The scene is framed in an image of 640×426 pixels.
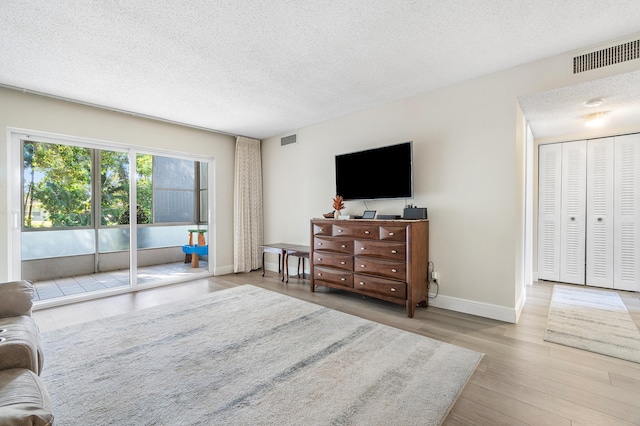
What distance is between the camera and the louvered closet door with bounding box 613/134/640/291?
382cm

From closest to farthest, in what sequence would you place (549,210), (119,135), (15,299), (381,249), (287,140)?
(15,299), (381,249), (119,135), (549,210), (287,140)

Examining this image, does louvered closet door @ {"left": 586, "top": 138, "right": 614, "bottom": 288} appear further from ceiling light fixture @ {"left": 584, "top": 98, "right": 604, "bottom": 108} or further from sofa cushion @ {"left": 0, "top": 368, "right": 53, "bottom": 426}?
sofa cushion @ {"left": 0, "top": 368, "right": 53, "bottom": 426}

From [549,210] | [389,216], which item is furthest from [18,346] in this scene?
[549,210]

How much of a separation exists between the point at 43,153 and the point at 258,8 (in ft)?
12.4

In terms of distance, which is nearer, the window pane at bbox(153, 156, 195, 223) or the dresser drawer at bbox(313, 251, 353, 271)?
the dresser drawer at bbox(313, 251, 353, 271)

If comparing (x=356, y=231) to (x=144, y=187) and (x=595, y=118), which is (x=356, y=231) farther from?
(x=144, y=187)

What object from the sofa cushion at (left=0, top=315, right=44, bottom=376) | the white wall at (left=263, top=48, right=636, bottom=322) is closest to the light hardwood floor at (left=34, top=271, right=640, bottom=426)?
the white wall at (left=263, top=48, right=636, bottom=322)

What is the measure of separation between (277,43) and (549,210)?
15.4 ft

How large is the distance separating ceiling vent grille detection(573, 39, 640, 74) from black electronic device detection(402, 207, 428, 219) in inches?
72.6

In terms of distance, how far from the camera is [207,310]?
10.8 ft

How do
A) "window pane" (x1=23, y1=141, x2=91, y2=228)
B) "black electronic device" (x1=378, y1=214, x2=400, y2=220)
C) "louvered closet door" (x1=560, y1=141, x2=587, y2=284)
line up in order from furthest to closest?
"louvered closet door" (x1=560, y1=141, x2=587, y2=284) → "window pane" (x1=23, y1=141, x2=91, y2=228) → "black electronic device" (x1=378, y1=214, x2=400, y2=220)

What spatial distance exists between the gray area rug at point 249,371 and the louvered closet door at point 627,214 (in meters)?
3.50

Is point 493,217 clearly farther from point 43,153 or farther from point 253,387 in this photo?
point 43,153

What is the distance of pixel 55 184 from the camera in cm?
396
